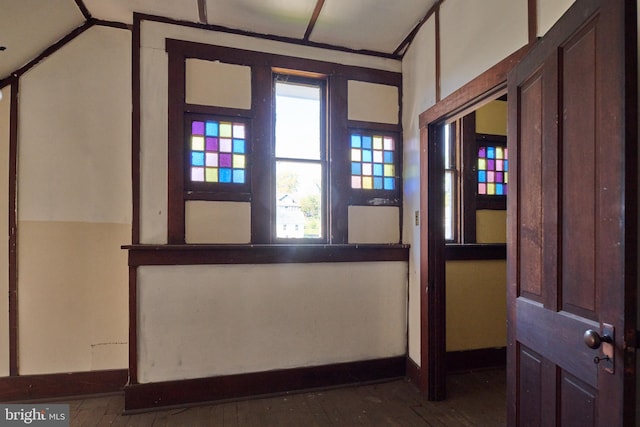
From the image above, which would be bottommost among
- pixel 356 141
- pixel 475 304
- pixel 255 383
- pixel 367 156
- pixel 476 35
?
pixel 255 383

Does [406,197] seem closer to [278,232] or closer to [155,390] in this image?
[278,232]

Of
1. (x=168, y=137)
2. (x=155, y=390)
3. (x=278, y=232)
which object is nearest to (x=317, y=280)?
(x=278, y=232)

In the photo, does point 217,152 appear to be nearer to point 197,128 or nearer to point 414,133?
point 197,128

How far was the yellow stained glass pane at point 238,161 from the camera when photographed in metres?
2.56

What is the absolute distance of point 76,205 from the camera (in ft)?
8.11

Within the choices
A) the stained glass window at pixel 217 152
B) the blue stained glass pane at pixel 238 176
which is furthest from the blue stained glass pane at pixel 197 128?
the blue stained glass pane at pixel 238 176

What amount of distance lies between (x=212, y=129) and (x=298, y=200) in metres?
0.86

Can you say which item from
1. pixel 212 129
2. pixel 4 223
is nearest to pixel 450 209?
pixel 212 129

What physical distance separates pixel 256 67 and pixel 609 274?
2.48 metres

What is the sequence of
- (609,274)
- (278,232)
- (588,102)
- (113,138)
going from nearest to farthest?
(609,274) < (588,102) < (113,138) < (278,232)

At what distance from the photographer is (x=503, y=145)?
10.6 feet

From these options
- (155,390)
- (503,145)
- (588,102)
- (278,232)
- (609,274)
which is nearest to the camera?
(609,274)

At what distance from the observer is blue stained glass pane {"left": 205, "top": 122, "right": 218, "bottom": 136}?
2.51 metres

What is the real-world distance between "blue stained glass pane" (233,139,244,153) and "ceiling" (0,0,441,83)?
2.80 ft
